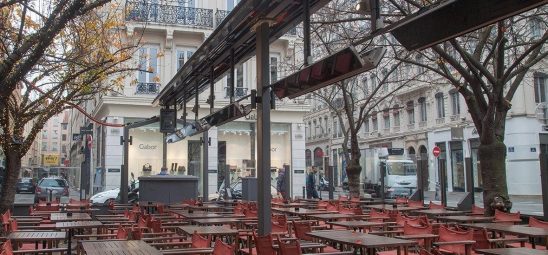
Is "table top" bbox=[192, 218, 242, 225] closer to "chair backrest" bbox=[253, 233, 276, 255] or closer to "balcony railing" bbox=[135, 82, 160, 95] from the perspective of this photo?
"chair backrest" bbox=[253, 233, 276, 255]

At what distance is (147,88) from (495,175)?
22531mm

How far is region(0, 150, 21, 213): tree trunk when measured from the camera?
12453mm

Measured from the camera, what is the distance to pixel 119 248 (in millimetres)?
6352

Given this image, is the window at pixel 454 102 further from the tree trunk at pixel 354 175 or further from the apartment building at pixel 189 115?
the tree trunk at pixel 354 175

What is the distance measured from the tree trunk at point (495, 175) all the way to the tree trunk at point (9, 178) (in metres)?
10.6

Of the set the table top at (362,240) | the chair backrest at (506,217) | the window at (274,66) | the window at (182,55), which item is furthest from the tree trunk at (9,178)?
the window at (182,55)

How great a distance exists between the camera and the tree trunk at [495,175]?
11.5m

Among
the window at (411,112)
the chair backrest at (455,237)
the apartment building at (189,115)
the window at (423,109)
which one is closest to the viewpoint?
the chair backrest at (455,237)

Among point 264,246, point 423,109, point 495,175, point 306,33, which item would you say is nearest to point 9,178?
point 264,246

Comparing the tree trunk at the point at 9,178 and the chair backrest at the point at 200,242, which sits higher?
the tree trunk at the point at 9,178

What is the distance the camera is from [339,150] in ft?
202

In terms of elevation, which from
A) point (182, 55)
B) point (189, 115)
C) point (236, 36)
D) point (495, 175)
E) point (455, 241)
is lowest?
point (455, 241)

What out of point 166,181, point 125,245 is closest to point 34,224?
point 125,245

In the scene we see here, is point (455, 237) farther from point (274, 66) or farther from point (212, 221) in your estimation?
point (274, 66)
